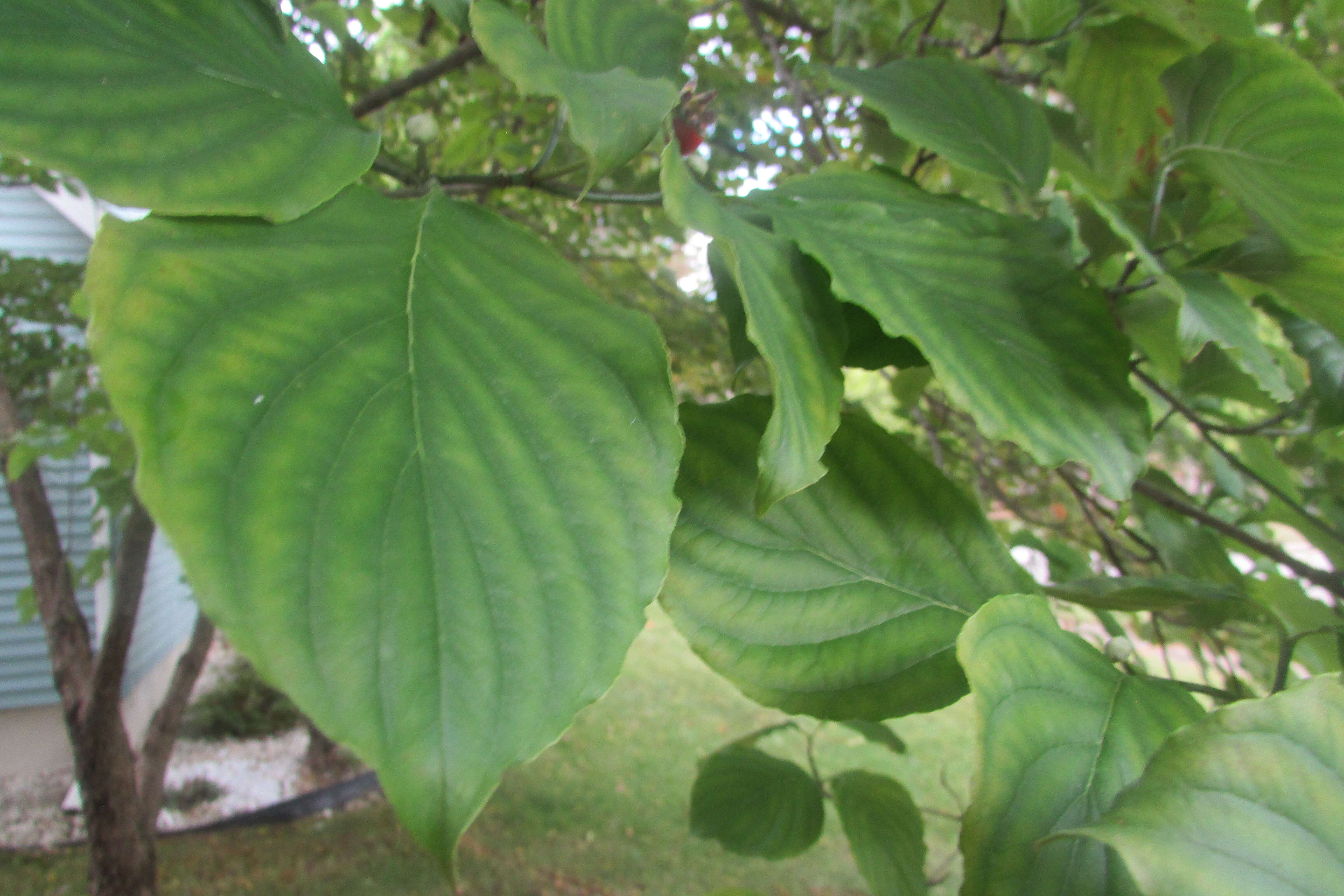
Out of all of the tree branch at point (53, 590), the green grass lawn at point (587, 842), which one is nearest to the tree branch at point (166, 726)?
the tree branch at point (53, 590)

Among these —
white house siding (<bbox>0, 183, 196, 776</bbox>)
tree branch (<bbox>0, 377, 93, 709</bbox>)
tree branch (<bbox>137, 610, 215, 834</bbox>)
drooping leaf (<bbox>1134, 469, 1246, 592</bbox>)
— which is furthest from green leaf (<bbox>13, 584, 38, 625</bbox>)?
drooping leaf (<bbox>1134, 469, 1246, 592</bbox>)

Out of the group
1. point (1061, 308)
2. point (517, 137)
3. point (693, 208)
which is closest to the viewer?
point (693, 208)

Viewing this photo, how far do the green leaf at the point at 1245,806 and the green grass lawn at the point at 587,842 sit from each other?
209cm

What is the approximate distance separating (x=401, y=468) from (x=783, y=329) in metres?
0.17

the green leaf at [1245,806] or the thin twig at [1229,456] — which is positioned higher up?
the green leaf at [1245,806]

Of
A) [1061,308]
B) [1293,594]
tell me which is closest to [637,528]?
[1061,308]

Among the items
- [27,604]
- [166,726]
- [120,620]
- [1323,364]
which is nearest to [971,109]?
[1323,364]

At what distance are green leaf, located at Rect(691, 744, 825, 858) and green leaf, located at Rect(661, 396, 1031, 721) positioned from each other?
64 centimetres

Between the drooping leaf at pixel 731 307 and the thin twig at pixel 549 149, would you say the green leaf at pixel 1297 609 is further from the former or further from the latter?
the thin twig at pixel 549 149

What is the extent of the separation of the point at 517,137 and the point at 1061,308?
1741mm

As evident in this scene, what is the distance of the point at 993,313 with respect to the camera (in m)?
0.44

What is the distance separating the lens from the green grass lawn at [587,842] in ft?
8.87

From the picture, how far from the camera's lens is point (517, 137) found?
6.39 feet

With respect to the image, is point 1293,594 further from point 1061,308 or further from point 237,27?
point 237,27
